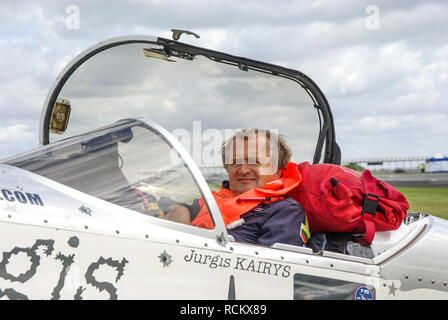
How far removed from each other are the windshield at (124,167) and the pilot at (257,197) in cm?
9

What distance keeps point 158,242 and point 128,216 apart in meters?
0.17

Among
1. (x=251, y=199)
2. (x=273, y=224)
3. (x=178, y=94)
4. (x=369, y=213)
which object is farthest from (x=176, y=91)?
(x=369, y=213)

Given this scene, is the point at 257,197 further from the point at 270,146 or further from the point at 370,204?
the point at 370,204

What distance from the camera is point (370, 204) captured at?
2.50 meters

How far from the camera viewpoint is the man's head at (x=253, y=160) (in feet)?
8.91

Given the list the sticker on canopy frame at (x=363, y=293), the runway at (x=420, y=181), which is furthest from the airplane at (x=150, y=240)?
the runway at (x=420, y=181)

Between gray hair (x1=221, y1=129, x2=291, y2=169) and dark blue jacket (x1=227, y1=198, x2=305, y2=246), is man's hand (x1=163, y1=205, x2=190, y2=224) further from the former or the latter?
gray hair (x1=221, y1=129, x2=291, y2=169)

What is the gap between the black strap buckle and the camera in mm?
2494

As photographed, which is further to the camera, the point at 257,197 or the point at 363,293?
the point at 257,197

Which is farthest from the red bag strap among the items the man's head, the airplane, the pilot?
the man's head

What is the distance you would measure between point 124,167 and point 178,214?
37 cm

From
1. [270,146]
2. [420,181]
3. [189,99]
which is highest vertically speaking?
[189,99]

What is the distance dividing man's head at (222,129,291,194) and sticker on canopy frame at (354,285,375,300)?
86 centimetres
